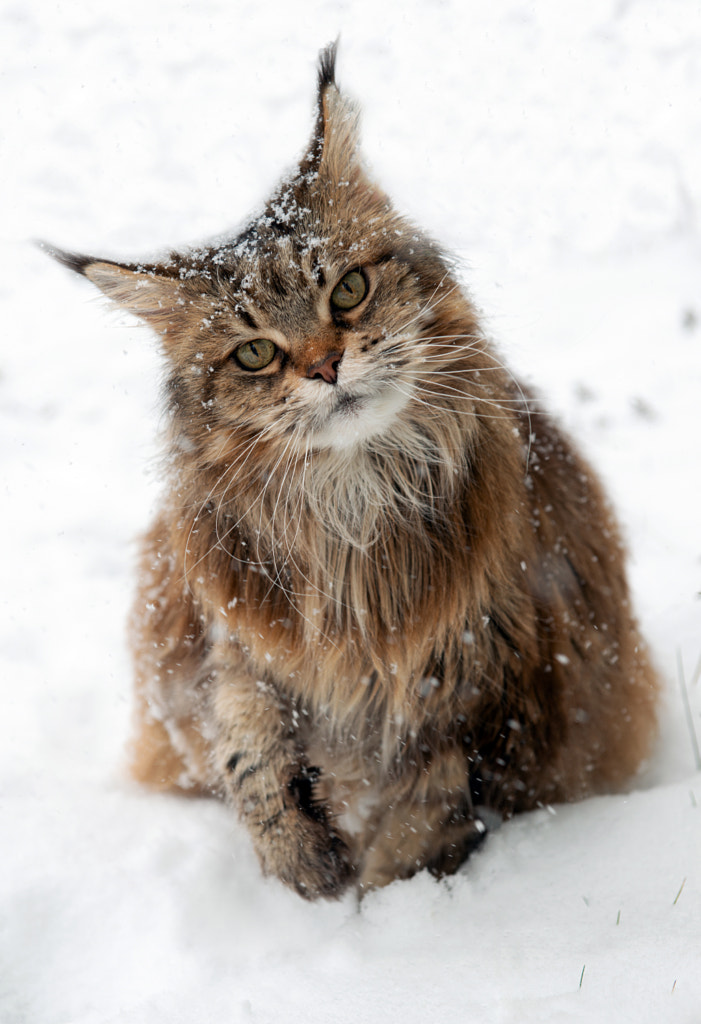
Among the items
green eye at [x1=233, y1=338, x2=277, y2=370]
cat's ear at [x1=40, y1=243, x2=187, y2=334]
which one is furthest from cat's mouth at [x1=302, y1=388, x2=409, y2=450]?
cat's ear at [x1=40, y1=243, x2=187, y2=334]

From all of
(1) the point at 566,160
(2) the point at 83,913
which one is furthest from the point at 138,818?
(1) the point at 566,160

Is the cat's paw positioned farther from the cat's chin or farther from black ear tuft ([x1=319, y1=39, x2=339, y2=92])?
black ear tuft ([x1=319, y1=39, x2=339, y2=92])

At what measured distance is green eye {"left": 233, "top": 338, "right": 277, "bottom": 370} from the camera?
193cm

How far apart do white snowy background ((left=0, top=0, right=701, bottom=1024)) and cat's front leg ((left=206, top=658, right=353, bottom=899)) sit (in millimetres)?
164

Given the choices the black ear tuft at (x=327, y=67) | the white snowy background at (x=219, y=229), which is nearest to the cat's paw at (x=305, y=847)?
the white snowy background at (x=219, y=229)

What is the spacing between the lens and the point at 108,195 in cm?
416

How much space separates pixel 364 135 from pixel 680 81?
124 inches

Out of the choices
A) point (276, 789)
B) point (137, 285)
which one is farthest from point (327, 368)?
point (276, 789)

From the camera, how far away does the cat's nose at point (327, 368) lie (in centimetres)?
184

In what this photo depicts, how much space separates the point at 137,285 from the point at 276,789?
54.3 inches

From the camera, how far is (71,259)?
202 cm

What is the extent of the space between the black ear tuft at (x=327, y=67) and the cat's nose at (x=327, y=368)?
71 centimetres

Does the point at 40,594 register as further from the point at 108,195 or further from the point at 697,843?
the point at 697,843

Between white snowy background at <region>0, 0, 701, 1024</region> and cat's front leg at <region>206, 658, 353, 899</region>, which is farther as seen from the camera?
white snowy background at <region>0, 0, 701, 1024</region>
